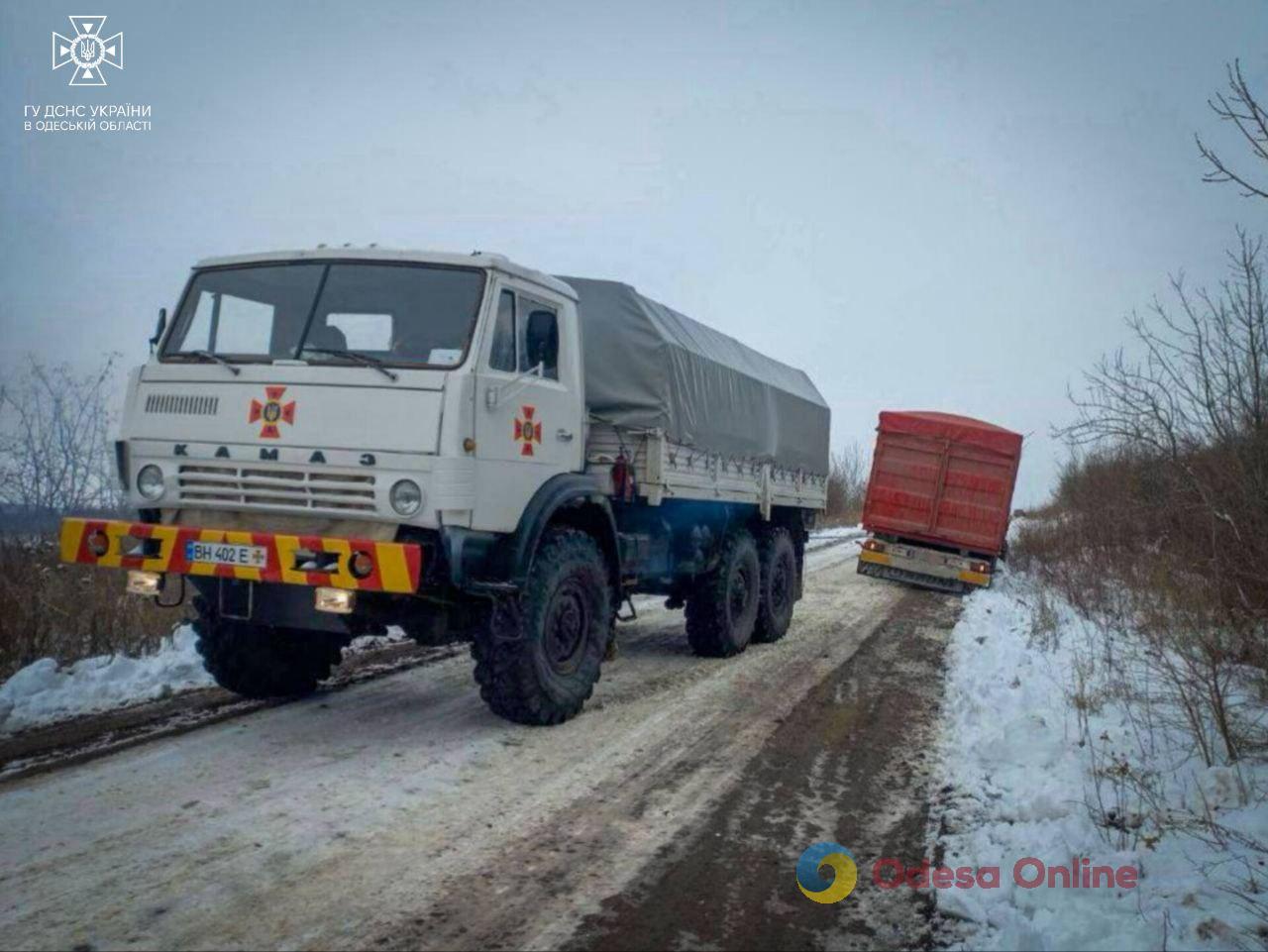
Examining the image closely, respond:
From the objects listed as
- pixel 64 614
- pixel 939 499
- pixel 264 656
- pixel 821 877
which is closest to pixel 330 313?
pixel 264 656

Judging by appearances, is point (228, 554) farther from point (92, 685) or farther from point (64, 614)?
point (64, 614)

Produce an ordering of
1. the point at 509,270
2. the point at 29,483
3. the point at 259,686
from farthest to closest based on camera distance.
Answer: the point at 29,483 < the point at 259,686 < the point at 509,270

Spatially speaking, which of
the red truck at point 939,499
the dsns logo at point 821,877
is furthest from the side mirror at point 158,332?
the red truck at point 939,499

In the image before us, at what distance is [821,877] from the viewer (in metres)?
3.83

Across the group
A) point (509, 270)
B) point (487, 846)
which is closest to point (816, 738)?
point (487, 846)

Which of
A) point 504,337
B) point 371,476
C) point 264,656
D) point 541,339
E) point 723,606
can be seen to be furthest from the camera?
point 723,606

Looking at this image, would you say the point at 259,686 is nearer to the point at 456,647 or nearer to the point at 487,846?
the point at 456,647

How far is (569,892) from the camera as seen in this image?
353 cm

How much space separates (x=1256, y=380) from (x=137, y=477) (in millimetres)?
7498

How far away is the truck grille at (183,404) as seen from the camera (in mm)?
5270

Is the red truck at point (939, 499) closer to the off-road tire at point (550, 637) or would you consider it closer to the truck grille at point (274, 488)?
the off-road tire at point (550, 637)

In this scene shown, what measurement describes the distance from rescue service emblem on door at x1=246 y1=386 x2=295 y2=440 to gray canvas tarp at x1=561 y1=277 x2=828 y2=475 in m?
2.41

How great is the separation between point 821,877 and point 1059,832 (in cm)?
117

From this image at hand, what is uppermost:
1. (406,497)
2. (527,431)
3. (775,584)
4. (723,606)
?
(527,431)
